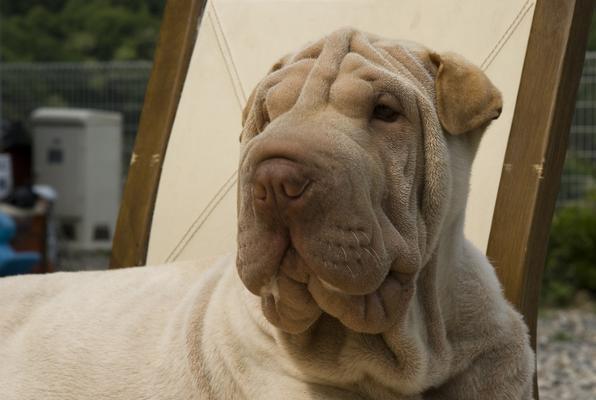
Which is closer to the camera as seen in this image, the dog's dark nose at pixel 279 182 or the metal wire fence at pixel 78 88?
the dog's dark nose at pixel 279 182

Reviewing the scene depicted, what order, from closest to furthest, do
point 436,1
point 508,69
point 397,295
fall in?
point 397,295 < point 508,69 < point 436,1

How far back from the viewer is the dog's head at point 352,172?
5.36 ft

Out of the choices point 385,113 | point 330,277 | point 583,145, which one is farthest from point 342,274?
point 583,145

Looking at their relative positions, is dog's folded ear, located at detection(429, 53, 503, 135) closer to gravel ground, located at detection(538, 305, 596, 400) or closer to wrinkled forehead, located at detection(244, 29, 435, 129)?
wrinkled forehead, located at detection(244, 29, 435, 129)

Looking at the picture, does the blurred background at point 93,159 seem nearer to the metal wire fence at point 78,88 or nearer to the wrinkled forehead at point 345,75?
the metal wire fence at point 78,88

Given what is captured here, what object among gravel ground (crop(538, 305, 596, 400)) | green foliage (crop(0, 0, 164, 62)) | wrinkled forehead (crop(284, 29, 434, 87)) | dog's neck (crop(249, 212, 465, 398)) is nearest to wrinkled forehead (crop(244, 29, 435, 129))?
wrinkled forehead (crop(284, 29, 434, 87))

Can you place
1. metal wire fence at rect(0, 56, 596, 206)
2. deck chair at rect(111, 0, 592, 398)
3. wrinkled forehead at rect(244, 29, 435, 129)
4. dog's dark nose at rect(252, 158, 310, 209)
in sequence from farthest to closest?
metal wire fence at rect(0, 56, 596, 206) < deck chair at rect(111, 0, 592, 398) < wrinkled forehead at rect(244, 29, 435, 129) < dog's dark nose at rect(252, 158, 310, 209)

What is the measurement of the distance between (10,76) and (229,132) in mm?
8080

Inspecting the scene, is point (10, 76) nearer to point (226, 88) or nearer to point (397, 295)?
point (226, 88)

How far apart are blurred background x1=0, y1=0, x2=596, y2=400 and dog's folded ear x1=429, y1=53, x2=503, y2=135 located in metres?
2.85

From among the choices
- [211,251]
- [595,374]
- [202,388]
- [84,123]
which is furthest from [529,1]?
[84,123]

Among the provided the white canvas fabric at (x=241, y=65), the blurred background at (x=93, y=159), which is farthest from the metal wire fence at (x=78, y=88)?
the white canvas fabric at (x=241, y=65)

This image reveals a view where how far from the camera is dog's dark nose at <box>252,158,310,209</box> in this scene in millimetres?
1605

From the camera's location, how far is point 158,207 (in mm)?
2990
